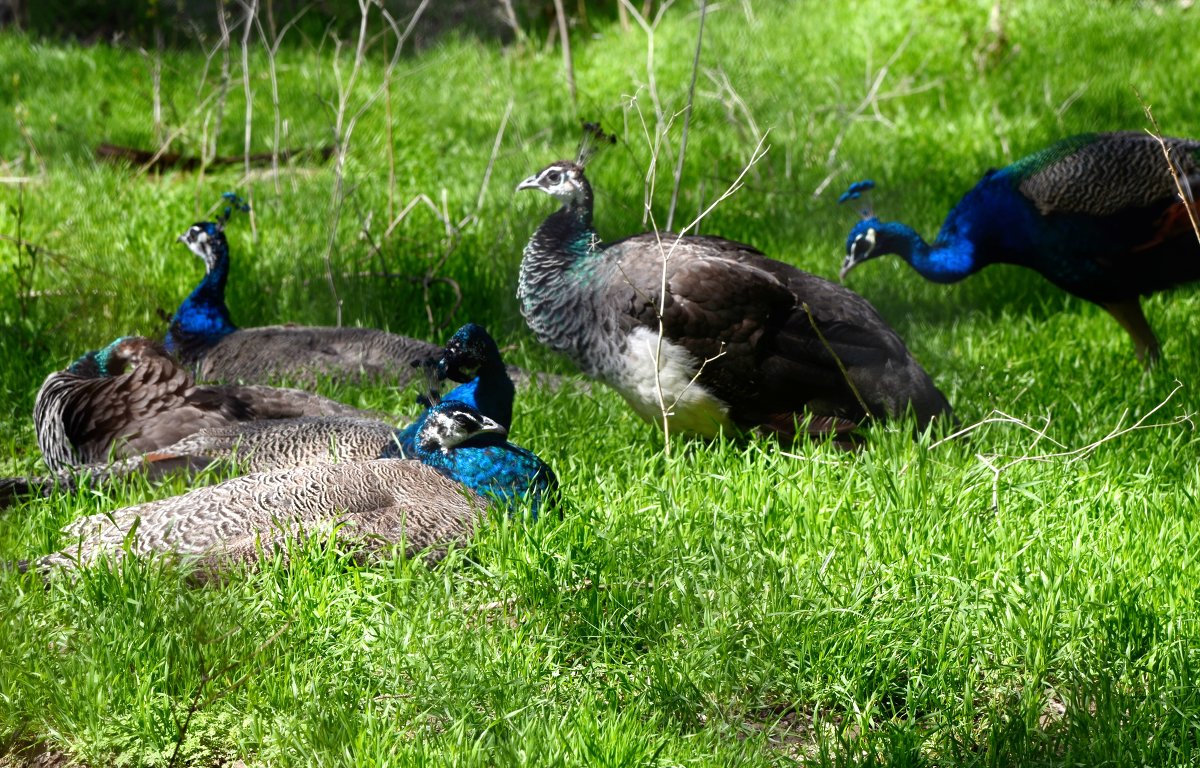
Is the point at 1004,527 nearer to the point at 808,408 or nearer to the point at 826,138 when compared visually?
the point at 808,408

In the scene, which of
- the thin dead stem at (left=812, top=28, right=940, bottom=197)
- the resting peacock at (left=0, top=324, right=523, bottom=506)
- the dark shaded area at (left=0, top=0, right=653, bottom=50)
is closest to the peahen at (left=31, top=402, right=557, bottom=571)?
the resting peacock at (left=0, top=324, right=523, bottom=506)

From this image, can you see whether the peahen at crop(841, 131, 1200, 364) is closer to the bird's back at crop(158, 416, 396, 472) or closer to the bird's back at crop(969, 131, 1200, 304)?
the bird's back at crop(969, 131, 1200, 304)

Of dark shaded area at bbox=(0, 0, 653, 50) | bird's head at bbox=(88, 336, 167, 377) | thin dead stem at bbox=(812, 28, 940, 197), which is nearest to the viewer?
bird's head at bbox=(88, 336, 167, 377)

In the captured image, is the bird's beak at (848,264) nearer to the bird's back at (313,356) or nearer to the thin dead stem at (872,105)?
the thin dead stem at (872,105)

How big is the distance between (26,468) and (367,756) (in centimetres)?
276

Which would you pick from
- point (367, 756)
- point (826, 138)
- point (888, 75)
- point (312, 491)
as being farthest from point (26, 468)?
point (888, 75)

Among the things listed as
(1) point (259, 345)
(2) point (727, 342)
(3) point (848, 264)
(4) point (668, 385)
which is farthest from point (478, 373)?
(3) point (848, 264)

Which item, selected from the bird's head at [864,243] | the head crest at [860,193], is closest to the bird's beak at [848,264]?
the bird's head at [864,243]

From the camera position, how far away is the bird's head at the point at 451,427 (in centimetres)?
387

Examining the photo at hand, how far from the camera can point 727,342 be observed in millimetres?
4594

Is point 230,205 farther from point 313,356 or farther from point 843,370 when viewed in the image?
point 843,370

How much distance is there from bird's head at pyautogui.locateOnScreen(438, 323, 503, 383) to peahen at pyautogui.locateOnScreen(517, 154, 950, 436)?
1.43 feet

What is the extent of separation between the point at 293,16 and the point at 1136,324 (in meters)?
7.84

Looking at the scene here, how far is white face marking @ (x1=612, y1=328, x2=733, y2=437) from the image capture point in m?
4.56
